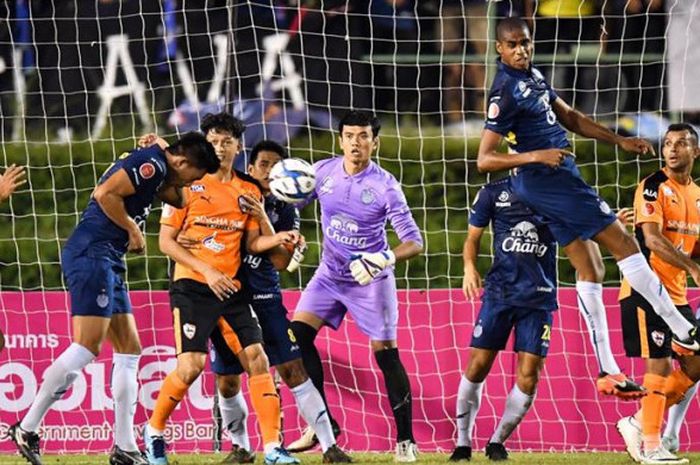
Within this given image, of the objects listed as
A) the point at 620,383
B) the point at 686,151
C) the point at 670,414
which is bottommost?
the point at 670,414

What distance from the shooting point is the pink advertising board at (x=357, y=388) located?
12.4 metres

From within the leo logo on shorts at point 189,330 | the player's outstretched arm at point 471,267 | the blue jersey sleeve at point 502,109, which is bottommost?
the leo logo on shorts at point 189,330

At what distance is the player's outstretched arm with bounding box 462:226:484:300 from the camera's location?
1117cm

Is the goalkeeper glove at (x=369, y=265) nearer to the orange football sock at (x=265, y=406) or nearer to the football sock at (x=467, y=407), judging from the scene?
the orange football sock at (x=265, y=406)

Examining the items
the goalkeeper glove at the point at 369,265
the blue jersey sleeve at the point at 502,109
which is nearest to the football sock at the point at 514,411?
the goalkeeper glove at the point at 369,265

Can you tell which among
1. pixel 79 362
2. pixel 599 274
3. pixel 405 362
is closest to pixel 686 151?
pixel 599 274

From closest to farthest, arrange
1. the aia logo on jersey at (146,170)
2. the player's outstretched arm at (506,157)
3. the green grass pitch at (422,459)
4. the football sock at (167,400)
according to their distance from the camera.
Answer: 1. the player's outstretched arm at (506,157)
2. the aia logo on jersey at (146,170)
3. the football sock at (167,400)
4. the green grass pitch at (422,459)

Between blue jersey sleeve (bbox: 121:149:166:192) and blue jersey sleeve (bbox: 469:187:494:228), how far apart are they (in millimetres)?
2366

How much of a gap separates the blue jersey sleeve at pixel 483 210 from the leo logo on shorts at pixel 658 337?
4.42ft

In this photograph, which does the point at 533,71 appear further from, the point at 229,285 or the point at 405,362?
the point at 405,362

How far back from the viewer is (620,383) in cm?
1005

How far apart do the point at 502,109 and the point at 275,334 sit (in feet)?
7.05

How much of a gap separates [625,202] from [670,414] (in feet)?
12.6

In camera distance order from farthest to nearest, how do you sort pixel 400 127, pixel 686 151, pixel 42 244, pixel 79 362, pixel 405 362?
Result: pixel 400 127
pixel 42 244
pixel 405 362
pixel 686 151
pixel 79 362
